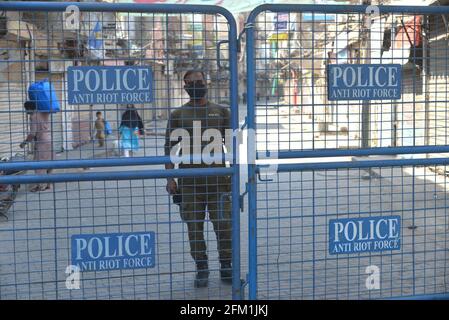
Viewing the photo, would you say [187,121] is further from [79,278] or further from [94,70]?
[79,278]

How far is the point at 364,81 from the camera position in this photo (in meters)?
3.77

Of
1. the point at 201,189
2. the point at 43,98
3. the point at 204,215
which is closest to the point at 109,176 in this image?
the point at 43,98

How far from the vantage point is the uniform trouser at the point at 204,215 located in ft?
13.8

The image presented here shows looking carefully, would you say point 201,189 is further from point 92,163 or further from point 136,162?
point 92,163

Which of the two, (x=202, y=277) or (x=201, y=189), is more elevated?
(x=201, y=189)

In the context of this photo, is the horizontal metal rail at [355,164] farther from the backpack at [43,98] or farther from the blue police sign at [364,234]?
the backpack at [43,98]

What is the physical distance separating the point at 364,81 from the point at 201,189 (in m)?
1.60

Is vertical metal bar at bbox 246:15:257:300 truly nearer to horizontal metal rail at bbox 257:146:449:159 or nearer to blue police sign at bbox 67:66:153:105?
horizontal metal rail at bbox 257:146:449:159

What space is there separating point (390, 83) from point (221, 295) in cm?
212

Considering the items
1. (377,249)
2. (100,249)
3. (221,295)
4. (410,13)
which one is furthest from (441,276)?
(100,249)

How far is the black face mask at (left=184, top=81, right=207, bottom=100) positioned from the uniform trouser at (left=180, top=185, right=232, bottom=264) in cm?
69

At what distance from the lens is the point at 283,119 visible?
4.45 m

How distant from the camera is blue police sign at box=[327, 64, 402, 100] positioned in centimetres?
372

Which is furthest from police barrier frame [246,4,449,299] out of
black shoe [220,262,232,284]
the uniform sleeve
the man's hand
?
the man's hand
